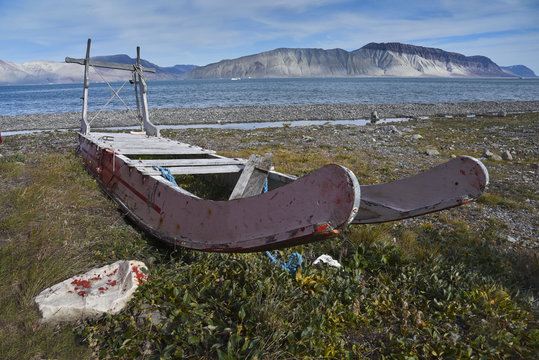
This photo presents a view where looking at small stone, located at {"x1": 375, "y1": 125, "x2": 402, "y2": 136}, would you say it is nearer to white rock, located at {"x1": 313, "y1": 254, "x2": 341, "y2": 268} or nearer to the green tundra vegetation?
the green tundra vegetation

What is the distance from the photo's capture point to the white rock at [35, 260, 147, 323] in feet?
8.95

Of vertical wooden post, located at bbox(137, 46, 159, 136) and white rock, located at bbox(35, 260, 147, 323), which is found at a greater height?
vertical wooden post, located at bbox(137, 46, 159, 136)

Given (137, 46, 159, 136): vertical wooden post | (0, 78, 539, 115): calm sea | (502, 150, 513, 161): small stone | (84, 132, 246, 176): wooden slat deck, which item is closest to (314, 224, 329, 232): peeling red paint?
(84, 132, 246, 176): wooden slat deck

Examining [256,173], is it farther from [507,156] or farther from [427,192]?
[507,156]

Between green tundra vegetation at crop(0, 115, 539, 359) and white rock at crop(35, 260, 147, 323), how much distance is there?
0.28 feet

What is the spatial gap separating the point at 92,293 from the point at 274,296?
1.69 metres

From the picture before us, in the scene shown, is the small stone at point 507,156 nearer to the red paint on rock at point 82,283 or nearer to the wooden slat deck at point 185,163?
the wooden slat deck at point 185,163

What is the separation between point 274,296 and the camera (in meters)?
3.27

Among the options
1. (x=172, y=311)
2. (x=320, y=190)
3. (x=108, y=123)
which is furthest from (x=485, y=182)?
(x=108, y=123)

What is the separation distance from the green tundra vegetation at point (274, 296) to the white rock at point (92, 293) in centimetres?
9

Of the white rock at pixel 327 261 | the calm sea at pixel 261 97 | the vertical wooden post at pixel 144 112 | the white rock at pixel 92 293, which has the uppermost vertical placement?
the calm sea at pixel 261 97

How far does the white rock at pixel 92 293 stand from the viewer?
273cm

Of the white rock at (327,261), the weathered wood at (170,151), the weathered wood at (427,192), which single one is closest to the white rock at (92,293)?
the white rock at (327,261)

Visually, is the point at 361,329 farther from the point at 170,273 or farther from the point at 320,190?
the point at 170,273
